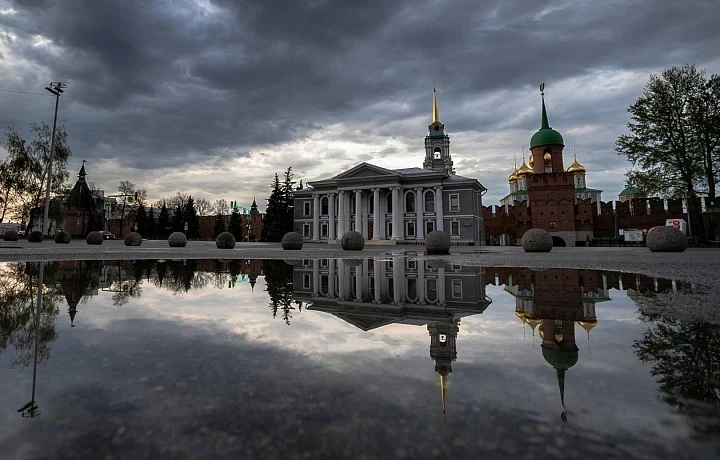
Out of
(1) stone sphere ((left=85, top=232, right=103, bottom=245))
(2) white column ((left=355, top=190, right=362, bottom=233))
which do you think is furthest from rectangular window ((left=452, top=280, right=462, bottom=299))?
(2) white column ((left=355, top=190, right=362, bottom=233))

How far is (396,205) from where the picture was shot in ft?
166

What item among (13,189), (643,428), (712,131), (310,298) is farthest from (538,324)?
(13,189)

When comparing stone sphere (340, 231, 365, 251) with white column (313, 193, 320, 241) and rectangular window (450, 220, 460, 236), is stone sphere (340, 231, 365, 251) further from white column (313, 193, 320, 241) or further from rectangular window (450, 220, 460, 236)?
white column (313, 193, 320, 241)

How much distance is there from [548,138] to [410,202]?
24.7 metres

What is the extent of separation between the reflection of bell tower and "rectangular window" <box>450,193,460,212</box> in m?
47.0

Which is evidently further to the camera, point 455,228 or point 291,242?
point 455,228

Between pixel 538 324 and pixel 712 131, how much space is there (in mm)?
33323

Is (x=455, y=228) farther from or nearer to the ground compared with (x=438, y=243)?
farther from the ground

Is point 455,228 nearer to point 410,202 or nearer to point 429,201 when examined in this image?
point 429,201

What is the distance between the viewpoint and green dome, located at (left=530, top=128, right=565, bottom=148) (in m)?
56.8

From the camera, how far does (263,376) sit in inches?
82.0

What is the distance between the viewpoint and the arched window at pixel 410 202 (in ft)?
171

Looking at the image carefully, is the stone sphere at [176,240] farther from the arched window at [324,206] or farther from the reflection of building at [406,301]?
the arched window at [324,206]

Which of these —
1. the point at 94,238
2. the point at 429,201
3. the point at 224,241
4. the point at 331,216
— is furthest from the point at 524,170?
the point at 94,238
